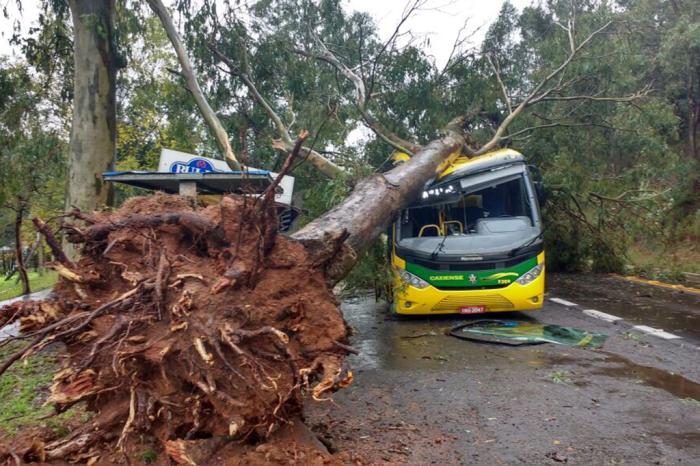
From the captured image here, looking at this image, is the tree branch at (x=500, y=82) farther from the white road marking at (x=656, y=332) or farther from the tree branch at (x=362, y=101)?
the white road marking at (x=656, y=332)

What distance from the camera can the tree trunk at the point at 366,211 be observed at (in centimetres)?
469

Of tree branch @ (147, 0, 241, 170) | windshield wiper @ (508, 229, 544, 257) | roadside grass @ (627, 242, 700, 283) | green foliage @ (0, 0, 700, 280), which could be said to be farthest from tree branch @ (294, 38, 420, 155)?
roadside grass @ (627, 242, 700, 283)

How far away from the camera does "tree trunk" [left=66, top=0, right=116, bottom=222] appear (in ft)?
29.9

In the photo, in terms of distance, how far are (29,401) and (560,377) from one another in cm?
476

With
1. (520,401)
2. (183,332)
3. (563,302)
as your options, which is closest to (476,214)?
(563,302)

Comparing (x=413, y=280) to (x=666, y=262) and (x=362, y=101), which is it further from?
(x=666, y=262)

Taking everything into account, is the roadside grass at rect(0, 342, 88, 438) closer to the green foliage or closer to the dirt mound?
the dirt mound

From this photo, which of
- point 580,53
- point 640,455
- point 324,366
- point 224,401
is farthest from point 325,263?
point 580,53

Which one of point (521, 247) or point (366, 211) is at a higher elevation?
point (366, 211)

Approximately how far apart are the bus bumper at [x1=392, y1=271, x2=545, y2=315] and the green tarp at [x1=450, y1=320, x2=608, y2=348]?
0.74 ft

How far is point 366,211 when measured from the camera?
6605 millimetres

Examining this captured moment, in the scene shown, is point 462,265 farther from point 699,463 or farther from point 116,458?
point 116,458

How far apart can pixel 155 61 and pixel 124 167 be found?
4845 mm

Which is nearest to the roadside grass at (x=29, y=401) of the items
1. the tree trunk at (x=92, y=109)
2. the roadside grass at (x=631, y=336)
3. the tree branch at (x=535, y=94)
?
the tree trunk at (x=92, y=109)
